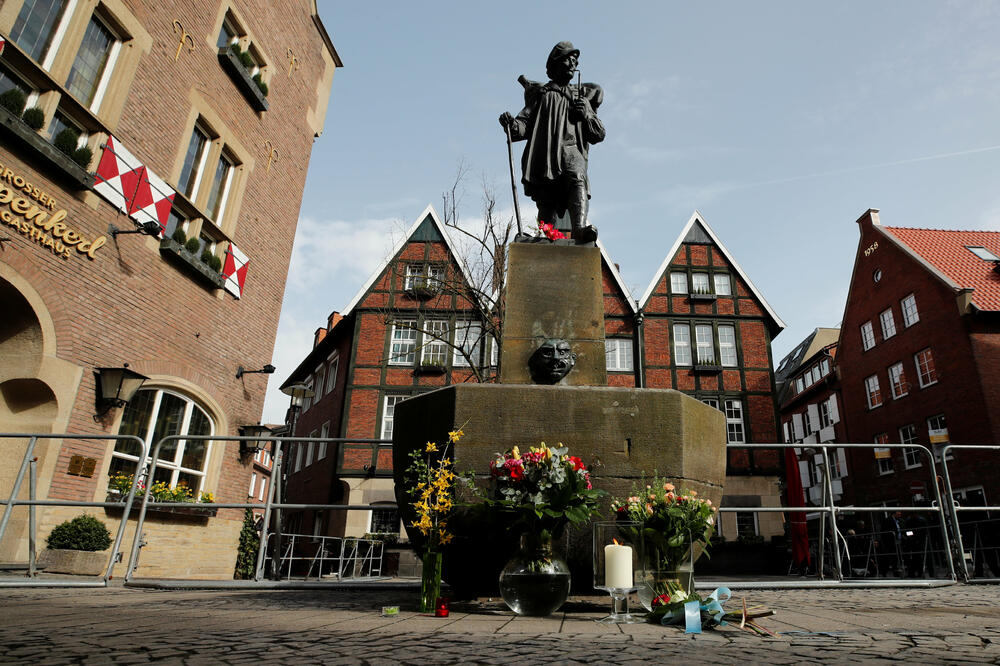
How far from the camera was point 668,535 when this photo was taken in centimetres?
303

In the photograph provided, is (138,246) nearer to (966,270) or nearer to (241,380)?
(241,380)

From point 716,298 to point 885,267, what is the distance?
26.6 feet

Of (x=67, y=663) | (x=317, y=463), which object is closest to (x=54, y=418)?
(x=67, y=663)

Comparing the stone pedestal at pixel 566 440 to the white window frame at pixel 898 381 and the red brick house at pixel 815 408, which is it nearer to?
the white window frame at pixel 898 381

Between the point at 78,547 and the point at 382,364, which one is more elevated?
the point at 382,364

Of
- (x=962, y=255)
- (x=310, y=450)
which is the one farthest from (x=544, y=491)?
(x=962, y=255)

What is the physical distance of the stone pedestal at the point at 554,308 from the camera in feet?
15.5

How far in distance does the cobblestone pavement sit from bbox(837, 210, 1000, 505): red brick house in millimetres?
19666

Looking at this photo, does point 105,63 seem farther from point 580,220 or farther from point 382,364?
point 382,364

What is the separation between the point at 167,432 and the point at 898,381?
82.5 feet

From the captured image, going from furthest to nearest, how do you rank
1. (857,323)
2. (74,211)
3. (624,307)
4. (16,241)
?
(857,323) → (624,307) → (74,211) → (16,241)

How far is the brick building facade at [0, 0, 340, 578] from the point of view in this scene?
763cm

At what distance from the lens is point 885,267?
2462 cm

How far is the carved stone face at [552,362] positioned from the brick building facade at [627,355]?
45.9 feet
